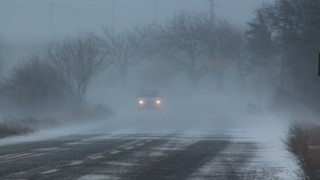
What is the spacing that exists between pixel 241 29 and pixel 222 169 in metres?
94.1

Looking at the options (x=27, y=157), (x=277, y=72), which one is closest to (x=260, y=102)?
(x=277, y=72)

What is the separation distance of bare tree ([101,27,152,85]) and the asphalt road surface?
77.9 metres

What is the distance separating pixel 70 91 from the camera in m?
48.6

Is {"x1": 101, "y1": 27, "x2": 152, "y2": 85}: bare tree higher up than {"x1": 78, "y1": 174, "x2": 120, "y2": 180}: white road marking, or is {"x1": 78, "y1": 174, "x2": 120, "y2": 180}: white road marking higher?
{"x1": 101, "y1": 27, "x2": 152, "y2": 85}: bare tree

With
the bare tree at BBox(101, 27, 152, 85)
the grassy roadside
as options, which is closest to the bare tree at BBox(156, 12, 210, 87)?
the bare tree at BBox(101, 27, 152, 85)

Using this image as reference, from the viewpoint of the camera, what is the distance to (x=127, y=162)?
15305mm

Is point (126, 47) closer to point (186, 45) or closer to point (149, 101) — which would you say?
point (186, 45)

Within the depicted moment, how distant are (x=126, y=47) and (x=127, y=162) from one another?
8485 cm

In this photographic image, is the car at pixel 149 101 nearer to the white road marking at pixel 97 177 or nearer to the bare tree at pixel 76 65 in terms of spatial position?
the bare tree at pixel 76 65

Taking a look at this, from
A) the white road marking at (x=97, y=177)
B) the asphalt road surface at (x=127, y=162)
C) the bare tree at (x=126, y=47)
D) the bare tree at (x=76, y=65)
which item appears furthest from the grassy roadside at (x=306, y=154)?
the bare tree at (x=126, y=47)

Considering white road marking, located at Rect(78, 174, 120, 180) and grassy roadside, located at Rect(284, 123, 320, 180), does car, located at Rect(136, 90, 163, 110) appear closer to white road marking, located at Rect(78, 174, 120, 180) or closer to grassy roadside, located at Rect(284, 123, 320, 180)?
grassy roadside, located at Rect(284, 123, 320, 180)

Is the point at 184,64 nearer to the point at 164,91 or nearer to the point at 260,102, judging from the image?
the point at 164,91

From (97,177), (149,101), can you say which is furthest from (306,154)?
(149,101)

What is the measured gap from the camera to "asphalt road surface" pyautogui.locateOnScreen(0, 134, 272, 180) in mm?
12570
